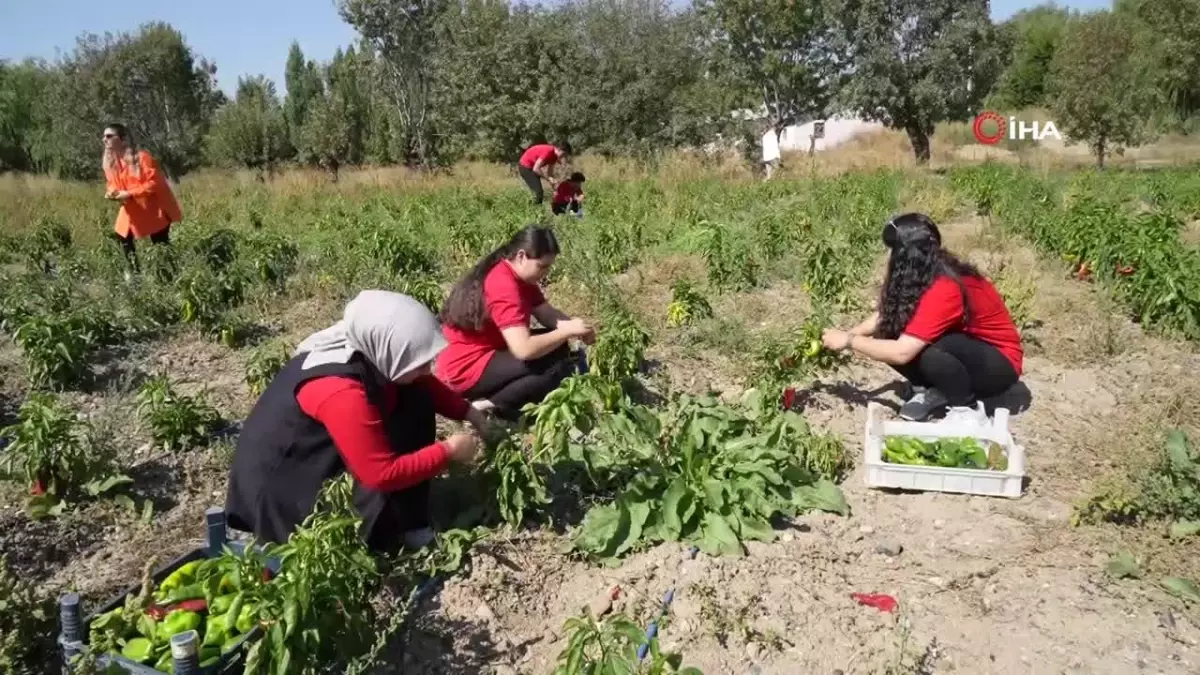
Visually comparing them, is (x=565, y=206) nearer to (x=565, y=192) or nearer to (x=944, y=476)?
(x=565, y=192)

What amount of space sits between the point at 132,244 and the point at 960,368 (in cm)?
721

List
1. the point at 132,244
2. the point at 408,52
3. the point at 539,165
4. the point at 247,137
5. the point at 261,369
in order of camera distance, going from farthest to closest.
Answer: the point at 247,137
the point at 408,52
the point at 539,165
the point at 132,244
the point at 261,369

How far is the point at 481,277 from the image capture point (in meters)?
4.35

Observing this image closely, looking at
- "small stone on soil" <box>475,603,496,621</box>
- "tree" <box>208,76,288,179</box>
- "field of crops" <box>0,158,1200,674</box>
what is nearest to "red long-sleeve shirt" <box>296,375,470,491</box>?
"field of crops" <box>0,158,1200,674</box>

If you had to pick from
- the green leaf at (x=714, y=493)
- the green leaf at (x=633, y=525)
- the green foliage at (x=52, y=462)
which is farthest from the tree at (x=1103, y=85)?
the green foliage at (x=52, y=462)

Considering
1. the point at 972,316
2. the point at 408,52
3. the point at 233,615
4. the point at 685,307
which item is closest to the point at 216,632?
the point at 233,615

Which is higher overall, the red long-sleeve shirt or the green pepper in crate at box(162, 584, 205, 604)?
the red long-sleeve shirt

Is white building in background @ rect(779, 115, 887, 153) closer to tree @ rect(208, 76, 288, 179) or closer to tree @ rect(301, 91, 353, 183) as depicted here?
tree @ rect(301, 91, 353, 183)

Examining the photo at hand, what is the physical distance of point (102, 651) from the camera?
230 cm

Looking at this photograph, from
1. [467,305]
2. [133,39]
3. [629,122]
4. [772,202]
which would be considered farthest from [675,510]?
[133,39]

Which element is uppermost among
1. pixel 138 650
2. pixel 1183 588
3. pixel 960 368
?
pixel 960 368

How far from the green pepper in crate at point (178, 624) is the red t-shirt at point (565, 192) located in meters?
8.96

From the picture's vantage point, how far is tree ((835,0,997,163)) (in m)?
23.3
